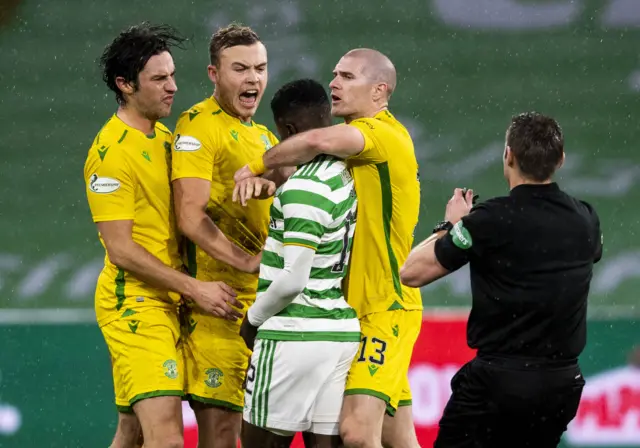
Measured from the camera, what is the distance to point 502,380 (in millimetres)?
4160

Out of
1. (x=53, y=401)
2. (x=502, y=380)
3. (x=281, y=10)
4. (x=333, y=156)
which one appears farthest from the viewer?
(x=281, y=10)

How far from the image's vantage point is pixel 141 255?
5.08m

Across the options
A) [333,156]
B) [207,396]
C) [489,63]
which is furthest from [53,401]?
[489,63]

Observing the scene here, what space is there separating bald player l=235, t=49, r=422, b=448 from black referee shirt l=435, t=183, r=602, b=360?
572 millimetres

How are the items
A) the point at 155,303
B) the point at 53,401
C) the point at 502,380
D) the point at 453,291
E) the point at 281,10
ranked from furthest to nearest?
the point at 281,10 → the point at 453,291 → the point at 53,401 → the point at 155,303 → the point at 502,380

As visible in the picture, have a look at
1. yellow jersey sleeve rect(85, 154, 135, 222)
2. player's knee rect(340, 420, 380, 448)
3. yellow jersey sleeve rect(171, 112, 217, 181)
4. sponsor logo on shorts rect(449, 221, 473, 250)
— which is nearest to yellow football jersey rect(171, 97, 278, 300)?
yellow jersey sleeve rect(171, 112, 217, 181)

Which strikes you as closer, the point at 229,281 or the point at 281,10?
the point at 229,281

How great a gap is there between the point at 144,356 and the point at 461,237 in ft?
5.36

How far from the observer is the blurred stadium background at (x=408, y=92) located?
8750 millimetres

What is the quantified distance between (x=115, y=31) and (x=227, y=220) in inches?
165

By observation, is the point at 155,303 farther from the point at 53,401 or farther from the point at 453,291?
the point at 453,291

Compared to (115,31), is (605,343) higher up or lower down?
lower down

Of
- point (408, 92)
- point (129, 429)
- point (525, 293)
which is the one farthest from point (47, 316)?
point (525, 293)

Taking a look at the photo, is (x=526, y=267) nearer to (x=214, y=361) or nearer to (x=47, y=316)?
(x=214, y=361)
